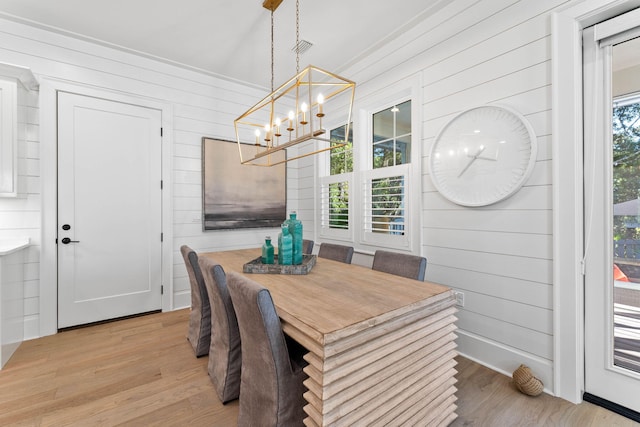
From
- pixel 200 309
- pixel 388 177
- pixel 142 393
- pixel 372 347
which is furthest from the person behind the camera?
pixel 388 177

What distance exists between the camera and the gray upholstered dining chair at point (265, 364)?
1.25m

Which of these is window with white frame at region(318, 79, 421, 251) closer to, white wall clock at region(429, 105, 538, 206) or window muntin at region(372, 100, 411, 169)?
window muntin at region(372, 100, 411, 169)

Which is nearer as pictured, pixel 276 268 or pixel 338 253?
pixel 276 268

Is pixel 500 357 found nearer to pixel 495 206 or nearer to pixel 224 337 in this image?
pixel 495 206

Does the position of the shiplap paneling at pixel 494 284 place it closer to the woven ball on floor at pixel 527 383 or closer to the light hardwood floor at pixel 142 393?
the woven ball on floor at pixel 527 383

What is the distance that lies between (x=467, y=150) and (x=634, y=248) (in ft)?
3.79

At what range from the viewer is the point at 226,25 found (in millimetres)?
2723

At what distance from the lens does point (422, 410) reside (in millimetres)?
1444

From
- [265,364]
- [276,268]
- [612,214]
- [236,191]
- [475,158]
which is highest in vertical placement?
[475,158]

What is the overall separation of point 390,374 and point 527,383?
1.21 meters

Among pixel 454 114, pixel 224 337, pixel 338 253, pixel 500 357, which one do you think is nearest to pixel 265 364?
pixel 224 337

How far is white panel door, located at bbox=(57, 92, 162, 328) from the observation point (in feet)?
9.56

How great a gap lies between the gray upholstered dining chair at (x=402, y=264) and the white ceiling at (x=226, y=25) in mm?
2115

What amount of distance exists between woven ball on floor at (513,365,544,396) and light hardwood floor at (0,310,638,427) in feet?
0.16
